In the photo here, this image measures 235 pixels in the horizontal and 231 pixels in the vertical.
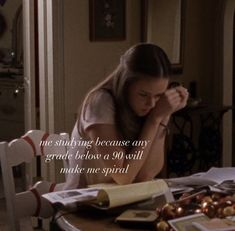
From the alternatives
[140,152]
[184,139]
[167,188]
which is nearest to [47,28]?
[184,139]

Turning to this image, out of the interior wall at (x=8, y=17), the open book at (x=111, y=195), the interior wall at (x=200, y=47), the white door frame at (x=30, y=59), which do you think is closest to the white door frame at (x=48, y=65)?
the white door frame at (x=30, y=59)

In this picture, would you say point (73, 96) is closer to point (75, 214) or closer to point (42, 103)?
point (42, 103)

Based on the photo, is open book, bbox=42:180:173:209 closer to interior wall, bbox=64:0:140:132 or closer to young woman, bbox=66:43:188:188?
young woman, bbox=66:43:188:188

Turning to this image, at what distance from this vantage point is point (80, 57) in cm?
363

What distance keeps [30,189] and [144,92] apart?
518mm

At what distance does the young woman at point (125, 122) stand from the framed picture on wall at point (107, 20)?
1815 mm

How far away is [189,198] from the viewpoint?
5.21 feet

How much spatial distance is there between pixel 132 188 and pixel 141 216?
0.41 feet

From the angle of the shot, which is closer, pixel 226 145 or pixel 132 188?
pixel 132 188

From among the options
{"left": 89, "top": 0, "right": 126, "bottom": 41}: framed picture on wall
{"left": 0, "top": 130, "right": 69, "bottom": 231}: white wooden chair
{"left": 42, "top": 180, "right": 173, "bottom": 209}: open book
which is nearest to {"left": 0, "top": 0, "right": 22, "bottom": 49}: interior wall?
{"left": 89, "top": 0, "right": 126, "bottom": 41}: framed picture on wall

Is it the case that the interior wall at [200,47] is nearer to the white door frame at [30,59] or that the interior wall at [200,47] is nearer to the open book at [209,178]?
the white door frame at [30,59]

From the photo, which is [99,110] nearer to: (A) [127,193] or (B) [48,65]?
(A) [127,193]

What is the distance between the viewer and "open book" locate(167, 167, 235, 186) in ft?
5.92

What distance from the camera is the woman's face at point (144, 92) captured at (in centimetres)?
183
